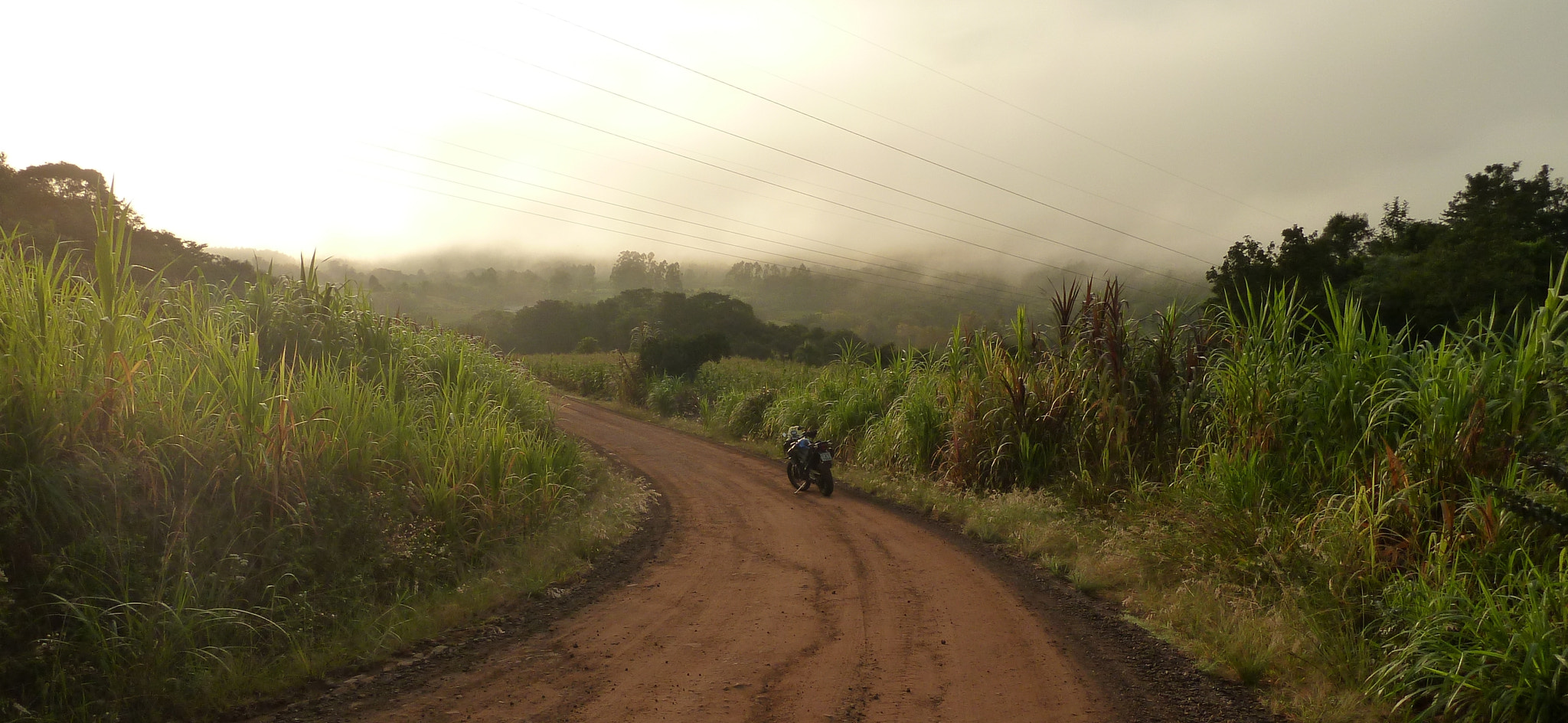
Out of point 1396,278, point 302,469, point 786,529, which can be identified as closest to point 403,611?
point 302,469

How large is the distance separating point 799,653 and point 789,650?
8 centimetres

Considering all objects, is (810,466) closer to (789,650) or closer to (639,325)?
(789,650)

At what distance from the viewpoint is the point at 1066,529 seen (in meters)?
8.55

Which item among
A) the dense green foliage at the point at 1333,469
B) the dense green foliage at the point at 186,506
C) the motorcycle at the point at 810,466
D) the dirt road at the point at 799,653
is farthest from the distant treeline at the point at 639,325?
the dense green foliage at the point at 186,506

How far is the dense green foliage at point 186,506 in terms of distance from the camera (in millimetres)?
4188

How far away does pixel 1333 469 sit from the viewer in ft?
21.2

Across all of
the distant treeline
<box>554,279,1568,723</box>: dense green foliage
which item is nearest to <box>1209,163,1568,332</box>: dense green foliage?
<box>554,279,1568,723</box>: dense green foliage

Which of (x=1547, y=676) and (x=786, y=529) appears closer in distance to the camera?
(x=1547, y=676)

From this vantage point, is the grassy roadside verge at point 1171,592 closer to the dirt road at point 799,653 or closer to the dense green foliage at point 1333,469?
the dense green foliage at point 1333,469

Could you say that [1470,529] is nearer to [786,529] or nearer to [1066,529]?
[1066,529]

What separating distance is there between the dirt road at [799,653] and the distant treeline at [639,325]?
28.0 m

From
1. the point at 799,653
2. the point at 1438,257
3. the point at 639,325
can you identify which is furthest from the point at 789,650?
the point at 639,325

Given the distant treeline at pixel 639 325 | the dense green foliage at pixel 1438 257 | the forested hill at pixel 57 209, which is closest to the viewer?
the forested hill at pixel 57 209

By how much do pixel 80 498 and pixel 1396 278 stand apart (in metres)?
25.7
